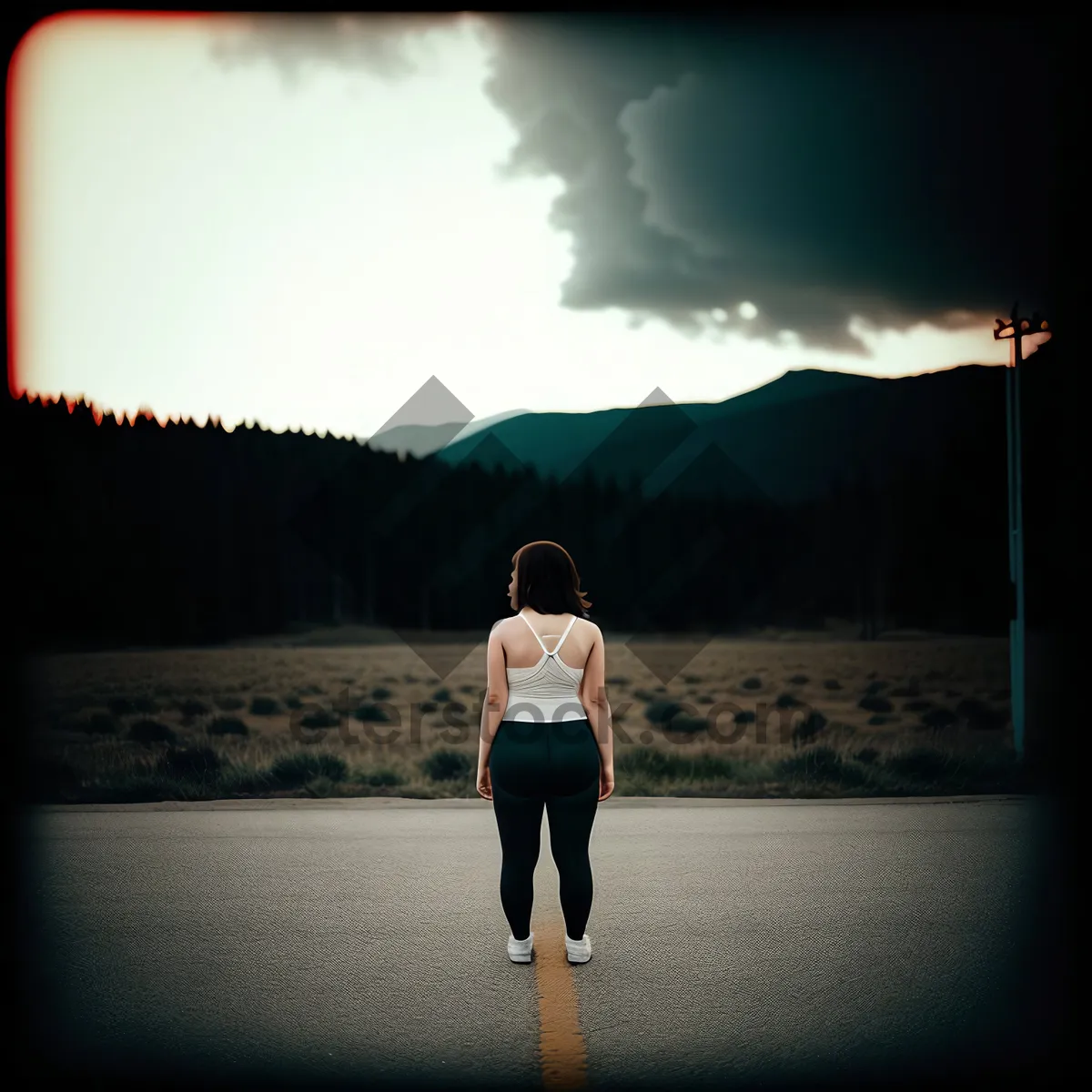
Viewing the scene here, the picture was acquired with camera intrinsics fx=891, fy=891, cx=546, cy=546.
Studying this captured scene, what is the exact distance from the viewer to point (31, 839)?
3.51 metres

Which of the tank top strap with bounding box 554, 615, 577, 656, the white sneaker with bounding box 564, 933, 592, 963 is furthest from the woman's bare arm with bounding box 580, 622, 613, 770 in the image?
the white sneaker with bounding box 564, 933, 592, 963

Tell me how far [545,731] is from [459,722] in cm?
2081

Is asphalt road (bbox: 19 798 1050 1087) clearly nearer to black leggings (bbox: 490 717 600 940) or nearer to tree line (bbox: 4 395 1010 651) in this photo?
black leggings (bbox: 490 717 600 940)

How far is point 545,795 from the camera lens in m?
4.08

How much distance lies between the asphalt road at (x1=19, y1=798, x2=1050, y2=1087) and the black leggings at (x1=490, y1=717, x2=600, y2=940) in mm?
471

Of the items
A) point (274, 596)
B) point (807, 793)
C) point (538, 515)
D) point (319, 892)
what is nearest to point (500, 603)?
point (538, 515)

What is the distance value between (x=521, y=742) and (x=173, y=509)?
43.7 m

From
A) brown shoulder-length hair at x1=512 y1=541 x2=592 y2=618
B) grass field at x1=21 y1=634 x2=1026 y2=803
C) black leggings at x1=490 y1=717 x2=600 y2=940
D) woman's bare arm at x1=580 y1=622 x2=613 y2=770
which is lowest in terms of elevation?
grass field at x1=21 y1=634 x2=1026 y2=803

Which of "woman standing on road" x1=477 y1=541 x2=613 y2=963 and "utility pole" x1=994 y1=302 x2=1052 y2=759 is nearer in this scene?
"woman standing on road" x1=477 y1=541 x2=613 y2=963

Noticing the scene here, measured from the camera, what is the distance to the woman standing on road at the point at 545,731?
13.2 ft

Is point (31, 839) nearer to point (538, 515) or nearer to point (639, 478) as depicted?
point (538, 515)

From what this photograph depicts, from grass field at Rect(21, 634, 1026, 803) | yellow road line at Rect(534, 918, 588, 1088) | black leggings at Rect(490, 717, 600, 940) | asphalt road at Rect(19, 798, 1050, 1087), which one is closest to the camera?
yellow road line at Rect(534, 918, 588, 1088)

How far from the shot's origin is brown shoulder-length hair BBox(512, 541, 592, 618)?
13.8 feet

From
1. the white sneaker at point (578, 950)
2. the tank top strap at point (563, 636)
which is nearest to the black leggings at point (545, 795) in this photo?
the white sneaker at point (578, 950)
